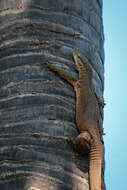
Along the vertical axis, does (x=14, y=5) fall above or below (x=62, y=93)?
above

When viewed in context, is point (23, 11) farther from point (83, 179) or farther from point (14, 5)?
point (83, 179)

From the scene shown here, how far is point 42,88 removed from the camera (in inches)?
163

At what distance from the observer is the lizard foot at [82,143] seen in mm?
3887

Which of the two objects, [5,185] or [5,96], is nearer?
[5,185]

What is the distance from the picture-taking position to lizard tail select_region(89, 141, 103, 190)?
3.92 meters

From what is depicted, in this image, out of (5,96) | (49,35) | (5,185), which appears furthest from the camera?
(49,35)

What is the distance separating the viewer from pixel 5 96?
4152mm

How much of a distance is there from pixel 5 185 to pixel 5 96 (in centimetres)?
71

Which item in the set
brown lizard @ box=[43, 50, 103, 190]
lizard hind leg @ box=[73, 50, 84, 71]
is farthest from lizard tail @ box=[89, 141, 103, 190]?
lizard hind leg @ box=[73, 50, 84, 71]

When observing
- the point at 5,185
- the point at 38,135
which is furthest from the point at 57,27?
the point at 5,185

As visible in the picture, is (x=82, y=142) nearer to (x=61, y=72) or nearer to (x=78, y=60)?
(x=61, y=72)

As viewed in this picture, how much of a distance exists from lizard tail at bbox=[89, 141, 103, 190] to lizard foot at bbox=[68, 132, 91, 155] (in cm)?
6

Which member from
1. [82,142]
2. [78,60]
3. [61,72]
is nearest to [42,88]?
[61,72]

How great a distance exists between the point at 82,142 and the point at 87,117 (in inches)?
15.8
